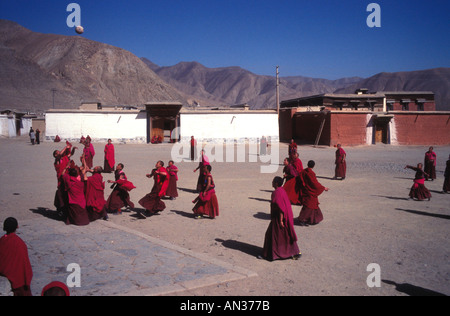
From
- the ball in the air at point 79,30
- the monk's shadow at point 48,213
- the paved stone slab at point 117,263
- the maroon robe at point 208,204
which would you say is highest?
the ball in the air at point 79,30

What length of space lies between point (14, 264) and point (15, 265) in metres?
0.02

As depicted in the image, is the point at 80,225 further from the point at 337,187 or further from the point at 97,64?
the point at 97,64

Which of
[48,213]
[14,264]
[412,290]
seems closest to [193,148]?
[48,213]

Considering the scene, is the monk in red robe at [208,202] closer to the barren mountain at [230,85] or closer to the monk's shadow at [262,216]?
the monk's shadow at [262,216]

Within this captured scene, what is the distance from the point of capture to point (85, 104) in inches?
1683

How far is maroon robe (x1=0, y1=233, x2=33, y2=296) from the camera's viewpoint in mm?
4117

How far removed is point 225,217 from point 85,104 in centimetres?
3833

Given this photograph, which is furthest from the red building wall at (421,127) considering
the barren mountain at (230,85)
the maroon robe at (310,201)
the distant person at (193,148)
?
the barren mountain at (230,85)

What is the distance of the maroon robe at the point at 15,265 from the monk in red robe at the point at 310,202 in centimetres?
597

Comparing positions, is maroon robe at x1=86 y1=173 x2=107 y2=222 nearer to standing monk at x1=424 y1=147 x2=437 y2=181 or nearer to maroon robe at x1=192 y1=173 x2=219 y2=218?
maroon robe at x1=192 y1=173 x2=219 y2=218

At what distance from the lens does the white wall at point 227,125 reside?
35.3 m

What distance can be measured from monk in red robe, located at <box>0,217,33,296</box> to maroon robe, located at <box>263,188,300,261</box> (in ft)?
12.2
